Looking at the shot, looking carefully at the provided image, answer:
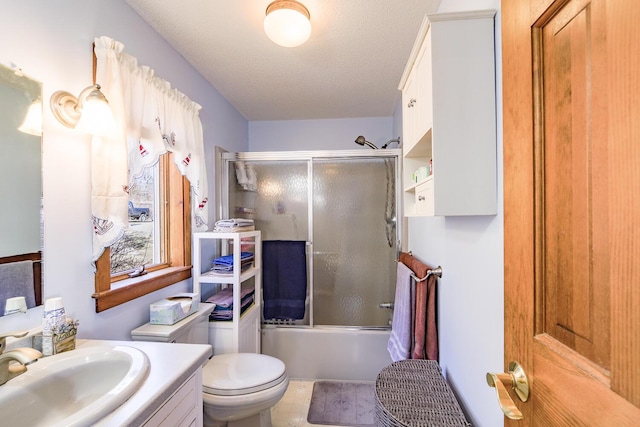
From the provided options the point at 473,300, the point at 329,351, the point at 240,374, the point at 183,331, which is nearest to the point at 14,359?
the point at 183,331

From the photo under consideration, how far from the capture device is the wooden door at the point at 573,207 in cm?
37

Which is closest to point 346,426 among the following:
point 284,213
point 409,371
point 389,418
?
point 409,371

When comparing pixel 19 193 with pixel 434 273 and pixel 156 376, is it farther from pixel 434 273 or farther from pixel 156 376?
pixel 434 273

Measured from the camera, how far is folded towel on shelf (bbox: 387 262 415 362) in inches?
65.0

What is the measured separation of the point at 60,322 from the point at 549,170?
4.76 feet

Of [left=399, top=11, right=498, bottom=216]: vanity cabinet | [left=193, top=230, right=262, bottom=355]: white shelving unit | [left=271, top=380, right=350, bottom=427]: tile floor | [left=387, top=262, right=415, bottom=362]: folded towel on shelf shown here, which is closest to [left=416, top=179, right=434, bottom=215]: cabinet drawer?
[left=399, top=11, right=498, bottom=216]: vanity cabinet

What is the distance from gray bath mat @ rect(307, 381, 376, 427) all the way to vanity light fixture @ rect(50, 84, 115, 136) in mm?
2037

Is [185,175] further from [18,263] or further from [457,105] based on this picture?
[457,105]

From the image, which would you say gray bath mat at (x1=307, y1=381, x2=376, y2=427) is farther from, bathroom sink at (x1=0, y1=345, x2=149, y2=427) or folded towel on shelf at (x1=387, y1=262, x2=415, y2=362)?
bathroom sink at (x1=0, y1=345, x2=149, y2=427)

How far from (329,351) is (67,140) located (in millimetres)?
2183

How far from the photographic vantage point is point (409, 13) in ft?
4.95

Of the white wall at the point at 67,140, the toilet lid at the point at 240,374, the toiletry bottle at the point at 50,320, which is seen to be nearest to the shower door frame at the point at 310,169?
the toilet lid at the point at 240,374

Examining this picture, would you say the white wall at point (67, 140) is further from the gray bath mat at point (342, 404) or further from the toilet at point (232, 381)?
the gray bath mat at point (342, 404)

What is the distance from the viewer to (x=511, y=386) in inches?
24.5
